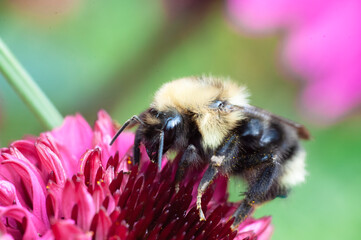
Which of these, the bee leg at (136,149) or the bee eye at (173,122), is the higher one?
the bee eye at (173,122)

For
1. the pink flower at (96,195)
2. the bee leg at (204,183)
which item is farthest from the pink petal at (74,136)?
the bee leg at (204,183)

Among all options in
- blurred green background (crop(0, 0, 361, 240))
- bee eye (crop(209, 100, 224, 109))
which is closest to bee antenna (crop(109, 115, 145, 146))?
bee eye (crop(209, 100, 224, 109))

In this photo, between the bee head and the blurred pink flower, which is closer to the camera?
the bee head

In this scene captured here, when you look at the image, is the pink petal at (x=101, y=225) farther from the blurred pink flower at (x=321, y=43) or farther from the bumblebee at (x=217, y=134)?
the blurred pink flower at (x=321, y=43)

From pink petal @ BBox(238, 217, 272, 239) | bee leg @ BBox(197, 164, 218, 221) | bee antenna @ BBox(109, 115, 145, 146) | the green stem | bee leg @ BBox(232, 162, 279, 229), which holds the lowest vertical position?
pink petal @ BBox(238, 217, 272, 239)

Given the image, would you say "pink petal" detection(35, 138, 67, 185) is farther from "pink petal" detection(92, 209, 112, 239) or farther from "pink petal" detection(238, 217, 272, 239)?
"pink petal" detection(238, 217, 272, 239)

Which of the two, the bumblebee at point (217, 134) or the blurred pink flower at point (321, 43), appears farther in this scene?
the blurred pink flower at point (321, 43)

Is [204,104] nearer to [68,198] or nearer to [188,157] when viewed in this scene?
[188,157]
